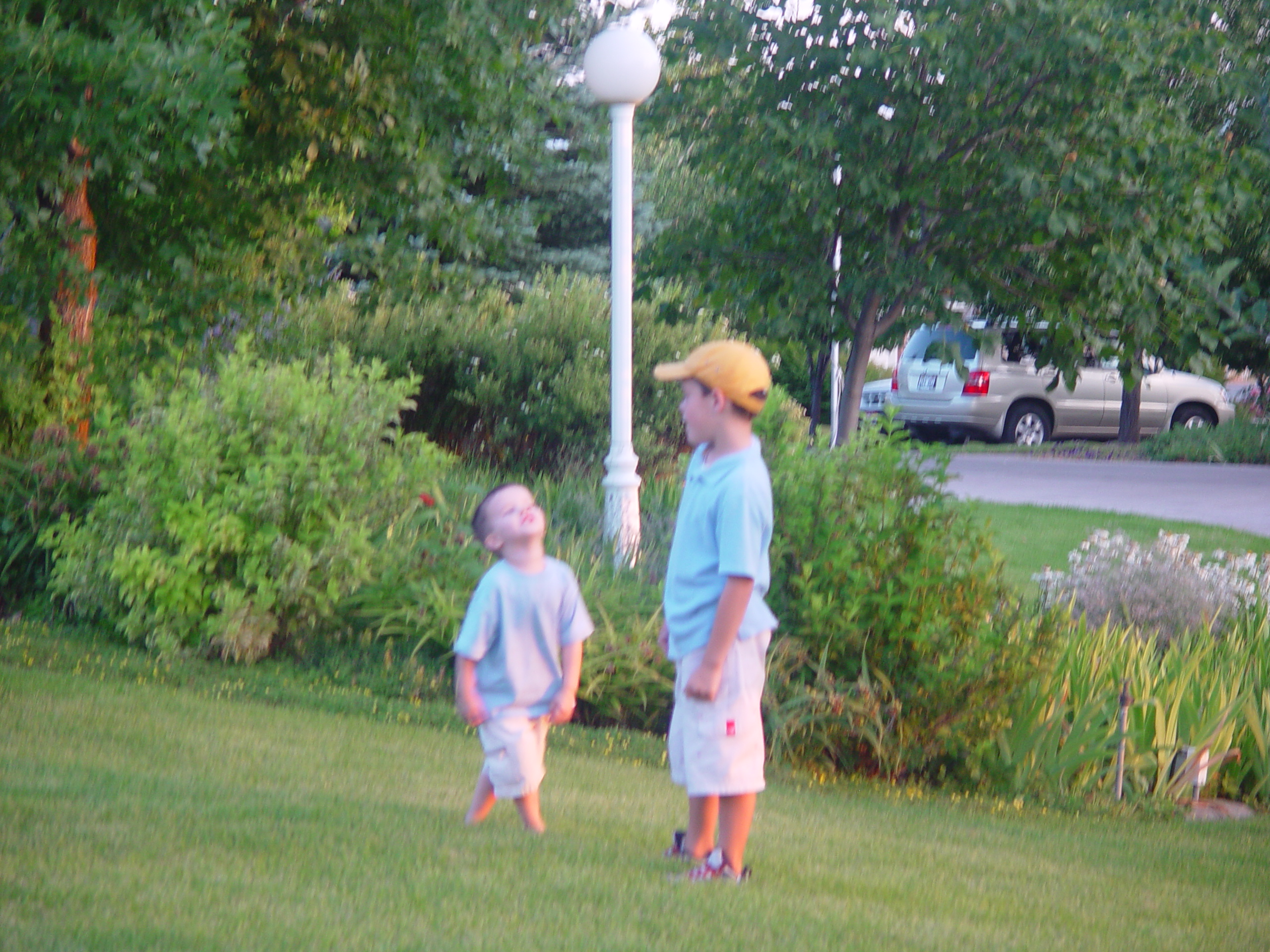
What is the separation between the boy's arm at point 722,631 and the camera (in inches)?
133

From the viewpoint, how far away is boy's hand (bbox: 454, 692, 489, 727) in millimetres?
3701

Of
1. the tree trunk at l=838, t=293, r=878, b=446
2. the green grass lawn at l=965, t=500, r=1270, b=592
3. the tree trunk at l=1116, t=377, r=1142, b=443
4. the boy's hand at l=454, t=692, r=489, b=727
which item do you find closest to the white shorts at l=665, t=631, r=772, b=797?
the boy's hand at l=454, t=692, r=489, b=727

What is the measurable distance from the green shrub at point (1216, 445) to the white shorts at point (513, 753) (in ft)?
59.8

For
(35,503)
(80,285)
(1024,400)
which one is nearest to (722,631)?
(35,503)

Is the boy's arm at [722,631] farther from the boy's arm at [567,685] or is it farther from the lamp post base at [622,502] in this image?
the lamp post base at [622,502]

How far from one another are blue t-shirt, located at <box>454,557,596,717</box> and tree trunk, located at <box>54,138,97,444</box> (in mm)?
4640

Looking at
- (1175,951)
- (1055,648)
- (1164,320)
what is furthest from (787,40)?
(1175,951)

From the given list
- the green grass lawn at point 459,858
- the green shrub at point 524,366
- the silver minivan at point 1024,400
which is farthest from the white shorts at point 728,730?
the silver minivan at point 1024,400

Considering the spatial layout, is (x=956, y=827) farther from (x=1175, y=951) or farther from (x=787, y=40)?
(x=787, y=40)

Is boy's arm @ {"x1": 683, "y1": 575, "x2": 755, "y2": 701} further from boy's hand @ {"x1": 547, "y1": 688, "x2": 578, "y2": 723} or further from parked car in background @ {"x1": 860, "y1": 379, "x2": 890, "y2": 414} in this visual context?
parked car in background @ {"x1": 860, "y1": 379, "x2": 890, "y2": 414}

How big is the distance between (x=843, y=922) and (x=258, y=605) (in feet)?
12.5

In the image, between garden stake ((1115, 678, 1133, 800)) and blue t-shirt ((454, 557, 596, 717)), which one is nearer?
blue t-shirt ((454, 557, 596, 717))

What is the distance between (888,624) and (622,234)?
10.2 ft

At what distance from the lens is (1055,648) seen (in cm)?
612
